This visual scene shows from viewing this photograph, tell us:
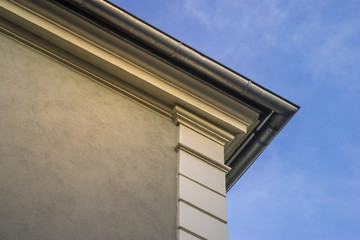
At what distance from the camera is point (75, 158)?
14.9 ft

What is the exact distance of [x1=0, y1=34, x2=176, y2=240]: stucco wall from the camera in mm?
3975

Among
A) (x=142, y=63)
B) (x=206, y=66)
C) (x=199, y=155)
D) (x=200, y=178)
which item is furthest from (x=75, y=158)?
(x=206, y=66)

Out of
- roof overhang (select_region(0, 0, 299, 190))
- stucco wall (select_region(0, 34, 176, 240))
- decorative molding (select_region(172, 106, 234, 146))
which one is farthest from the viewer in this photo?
decorative molding (select_region(172, 106, 234, 146))

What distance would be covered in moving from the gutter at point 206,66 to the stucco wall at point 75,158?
704 millimetres

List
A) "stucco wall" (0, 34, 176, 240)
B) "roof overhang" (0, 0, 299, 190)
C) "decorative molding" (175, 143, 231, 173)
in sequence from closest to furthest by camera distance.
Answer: "stucco wall" (0, 34, 176, 240) → "decorative molding" (175, 143, 231, 173) → "roof overhang" (0, 0, 299, 190)

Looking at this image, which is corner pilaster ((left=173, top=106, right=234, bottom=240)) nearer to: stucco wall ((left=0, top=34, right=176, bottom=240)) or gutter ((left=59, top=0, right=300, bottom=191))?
stucco wall ((left=0, top=34, right=176, bottom=240))

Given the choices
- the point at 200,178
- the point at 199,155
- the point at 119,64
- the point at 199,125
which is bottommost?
the point at 200,178

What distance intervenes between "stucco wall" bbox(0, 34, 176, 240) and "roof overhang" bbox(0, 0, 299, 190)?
0.23 m

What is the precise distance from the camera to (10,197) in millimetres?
3859

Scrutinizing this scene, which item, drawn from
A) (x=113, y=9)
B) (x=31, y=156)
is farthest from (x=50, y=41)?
(x=31, y=156)

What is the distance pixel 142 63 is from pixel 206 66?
72cm

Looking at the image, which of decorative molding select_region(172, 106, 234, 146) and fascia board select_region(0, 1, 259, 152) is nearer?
fascia board select_region(0, 1, 259, 152)

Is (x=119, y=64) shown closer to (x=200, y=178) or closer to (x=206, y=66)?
(x=206, y=66)

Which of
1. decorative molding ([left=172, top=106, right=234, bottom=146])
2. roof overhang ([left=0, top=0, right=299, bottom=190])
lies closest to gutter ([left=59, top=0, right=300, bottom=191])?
roof overhang ([left=0, top=0, right=299, bottom=190])
